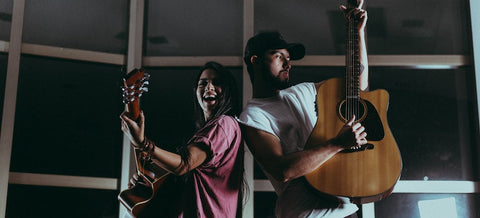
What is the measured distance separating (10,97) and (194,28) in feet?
3.04

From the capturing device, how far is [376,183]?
5.92ft

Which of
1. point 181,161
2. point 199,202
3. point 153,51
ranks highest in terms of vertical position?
point 153,51

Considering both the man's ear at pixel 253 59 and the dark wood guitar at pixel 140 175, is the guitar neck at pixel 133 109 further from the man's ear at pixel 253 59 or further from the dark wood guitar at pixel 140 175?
the man's ear at pixel 253 59

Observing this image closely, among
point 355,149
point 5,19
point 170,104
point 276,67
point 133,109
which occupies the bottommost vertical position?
point 355,149

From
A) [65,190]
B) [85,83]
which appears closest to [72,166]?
[65,190]

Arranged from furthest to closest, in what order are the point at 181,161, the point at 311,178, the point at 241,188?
the point at 241,188 < the point at 311,178 < the point at 181,161

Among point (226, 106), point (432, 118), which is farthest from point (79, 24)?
point (432, 118)

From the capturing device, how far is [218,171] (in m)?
1.84

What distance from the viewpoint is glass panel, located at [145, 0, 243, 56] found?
2484 millimetres

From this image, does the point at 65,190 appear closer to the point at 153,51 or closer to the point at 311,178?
the point at 153,51

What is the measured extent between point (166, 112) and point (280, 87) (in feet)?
2.17

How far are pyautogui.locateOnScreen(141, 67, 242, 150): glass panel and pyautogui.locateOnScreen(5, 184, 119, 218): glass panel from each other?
1.17 ft

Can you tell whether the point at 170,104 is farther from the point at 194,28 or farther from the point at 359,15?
the point at 359,15

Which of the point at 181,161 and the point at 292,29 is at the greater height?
the point at 292,29
